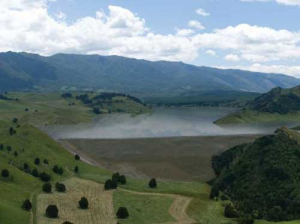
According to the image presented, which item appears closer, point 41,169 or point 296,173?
point 296,173

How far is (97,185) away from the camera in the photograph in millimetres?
94250

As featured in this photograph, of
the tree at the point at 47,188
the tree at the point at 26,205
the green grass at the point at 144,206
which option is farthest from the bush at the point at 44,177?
the tree at the point at 26,205

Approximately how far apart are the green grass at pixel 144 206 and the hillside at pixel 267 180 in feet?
57.2

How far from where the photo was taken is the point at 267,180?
92938 mm

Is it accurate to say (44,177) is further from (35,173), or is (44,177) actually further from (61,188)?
(61,188)

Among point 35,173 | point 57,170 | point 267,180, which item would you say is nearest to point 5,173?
point 35,173

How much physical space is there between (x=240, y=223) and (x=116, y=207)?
25.1 meters

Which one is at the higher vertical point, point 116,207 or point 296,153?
point 296,153

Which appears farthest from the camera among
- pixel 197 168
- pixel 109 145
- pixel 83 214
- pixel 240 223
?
pixel 109 145

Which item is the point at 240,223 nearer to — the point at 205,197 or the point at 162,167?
the point at 205,197

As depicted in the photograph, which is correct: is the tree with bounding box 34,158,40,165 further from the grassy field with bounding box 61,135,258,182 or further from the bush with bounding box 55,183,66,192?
the grassy field with bounding box 61,135,258,182

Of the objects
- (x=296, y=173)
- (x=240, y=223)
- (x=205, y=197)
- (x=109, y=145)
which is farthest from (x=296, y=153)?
(x=109, y=145)

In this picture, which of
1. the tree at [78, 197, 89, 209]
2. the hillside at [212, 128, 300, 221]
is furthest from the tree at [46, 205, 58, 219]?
the hillside at [212, 128, 300, 221]

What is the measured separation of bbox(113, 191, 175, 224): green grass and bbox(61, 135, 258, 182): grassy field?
31.2 metres
